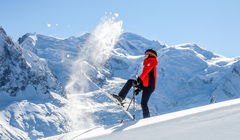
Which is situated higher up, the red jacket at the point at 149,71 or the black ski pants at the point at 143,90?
the red jacket at the point at 149,71

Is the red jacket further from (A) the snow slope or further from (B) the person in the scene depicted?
(A) the snow slope

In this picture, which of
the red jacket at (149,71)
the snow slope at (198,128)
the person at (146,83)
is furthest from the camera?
the person at (146,83)

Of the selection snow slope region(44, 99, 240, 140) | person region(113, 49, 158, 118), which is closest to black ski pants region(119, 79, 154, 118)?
person region(113, 49, 158, 118)

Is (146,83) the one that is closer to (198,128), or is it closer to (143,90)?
(143,90)

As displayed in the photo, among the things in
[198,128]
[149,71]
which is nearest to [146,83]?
[149,71]

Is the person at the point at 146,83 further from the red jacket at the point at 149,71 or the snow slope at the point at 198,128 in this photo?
the snow slope at the point at 198,128

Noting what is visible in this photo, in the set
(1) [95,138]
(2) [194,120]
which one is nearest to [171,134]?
(2) [194,120]

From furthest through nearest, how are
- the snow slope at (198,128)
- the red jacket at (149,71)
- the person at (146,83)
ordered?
1. the person at (146,83)
2. the red jacket at (149,71)
3. the snow slope at (198,128)

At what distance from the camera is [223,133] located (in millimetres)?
3047

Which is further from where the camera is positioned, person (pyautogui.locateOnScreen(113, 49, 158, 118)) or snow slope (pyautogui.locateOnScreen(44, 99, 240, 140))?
person (pyautogui.locateOnScreen(113, 49, 158, 118))

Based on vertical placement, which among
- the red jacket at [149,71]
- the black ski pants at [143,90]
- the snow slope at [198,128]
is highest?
the red jacket at [149,71]

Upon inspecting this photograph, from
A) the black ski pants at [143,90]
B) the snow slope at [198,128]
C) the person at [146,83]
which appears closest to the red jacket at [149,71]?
the person at [146,83]

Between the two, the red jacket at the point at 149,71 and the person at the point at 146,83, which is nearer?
the red jacket at the point at 149,71

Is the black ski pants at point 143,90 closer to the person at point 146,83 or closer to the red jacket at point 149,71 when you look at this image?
the person at point 146,83
